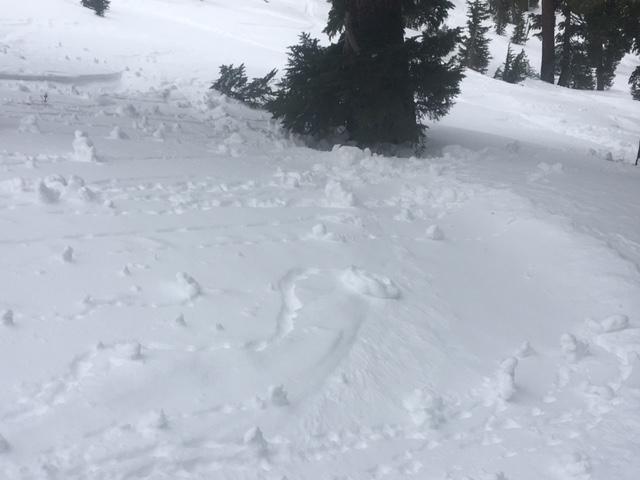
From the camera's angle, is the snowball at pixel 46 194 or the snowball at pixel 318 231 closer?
the snowball at pixel 46 194

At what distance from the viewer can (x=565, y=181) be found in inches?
233

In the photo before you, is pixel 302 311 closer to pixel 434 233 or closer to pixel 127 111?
pixel 434 233

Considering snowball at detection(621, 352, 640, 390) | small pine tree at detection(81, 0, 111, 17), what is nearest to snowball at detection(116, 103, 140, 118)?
snowball at detection(621, 352, 640, 390)

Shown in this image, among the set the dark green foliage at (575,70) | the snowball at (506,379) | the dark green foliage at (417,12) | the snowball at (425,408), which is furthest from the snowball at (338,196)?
the dark green foliage at (575,70)

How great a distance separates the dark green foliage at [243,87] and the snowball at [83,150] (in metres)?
4.64

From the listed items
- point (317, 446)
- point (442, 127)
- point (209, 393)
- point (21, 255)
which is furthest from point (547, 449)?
point (442, 127)

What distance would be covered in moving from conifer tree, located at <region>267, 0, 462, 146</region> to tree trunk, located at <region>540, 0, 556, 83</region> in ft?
41.9

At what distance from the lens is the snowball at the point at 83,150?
16.4ft

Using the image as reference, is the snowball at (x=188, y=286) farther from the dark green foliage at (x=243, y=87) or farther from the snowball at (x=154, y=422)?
the dark green foliage at (x=243, y=87)

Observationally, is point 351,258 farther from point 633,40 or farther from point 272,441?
point 633,40

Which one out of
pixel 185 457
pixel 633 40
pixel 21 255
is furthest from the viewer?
pixel 633 40

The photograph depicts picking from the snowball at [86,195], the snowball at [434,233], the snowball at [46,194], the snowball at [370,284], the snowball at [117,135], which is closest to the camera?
the snowball at [370,284]

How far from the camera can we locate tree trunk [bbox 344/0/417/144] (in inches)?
280

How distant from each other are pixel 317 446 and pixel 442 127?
28.1 feet
